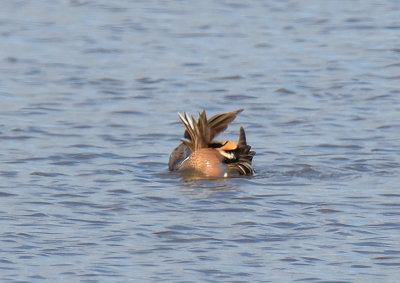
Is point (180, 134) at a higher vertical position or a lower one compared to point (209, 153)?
lower

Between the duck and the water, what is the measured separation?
0.17 meters

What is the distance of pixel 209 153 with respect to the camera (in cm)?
1142

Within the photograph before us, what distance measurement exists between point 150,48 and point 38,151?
6.09 metres

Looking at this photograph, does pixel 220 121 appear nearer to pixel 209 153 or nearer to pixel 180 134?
pixel 209 153

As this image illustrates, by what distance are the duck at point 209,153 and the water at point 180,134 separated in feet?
0.56

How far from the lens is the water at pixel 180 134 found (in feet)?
27.1

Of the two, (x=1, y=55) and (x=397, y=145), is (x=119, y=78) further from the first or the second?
(x=397, y=145)

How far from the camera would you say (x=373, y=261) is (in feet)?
26.6

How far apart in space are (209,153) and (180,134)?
1.69 m

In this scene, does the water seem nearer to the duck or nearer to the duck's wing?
the duck

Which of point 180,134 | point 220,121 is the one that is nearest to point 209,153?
point 220,121

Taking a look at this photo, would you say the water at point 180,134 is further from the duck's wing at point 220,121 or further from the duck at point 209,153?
the duck's wing at point 220,121

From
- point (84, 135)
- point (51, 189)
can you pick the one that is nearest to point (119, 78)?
point (84, 135)

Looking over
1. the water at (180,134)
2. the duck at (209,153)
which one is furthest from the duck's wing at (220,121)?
the water at (180,134)
